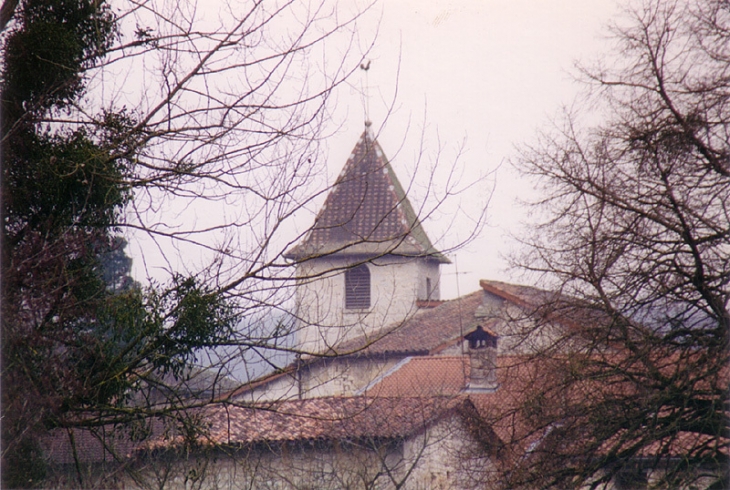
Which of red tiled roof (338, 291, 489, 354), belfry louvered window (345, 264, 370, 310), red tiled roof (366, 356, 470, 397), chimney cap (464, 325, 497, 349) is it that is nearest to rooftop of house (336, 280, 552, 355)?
red tiled roof (338, 291, 489, 354)

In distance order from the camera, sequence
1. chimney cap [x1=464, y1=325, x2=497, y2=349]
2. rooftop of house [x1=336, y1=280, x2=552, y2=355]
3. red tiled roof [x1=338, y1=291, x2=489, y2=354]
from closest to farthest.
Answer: chimney cap [x1=464, y1=325, x2=497, y2=349]
rooftop of house [x1=336, y1=280, x2=552, y2=355]
red tiled roof [x1=338, y1=291, x2=489, y2=354]

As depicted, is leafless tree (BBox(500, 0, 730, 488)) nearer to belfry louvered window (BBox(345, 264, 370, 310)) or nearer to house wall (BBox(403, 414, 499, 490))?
house wall (BBox(403, 414, 499, 490))

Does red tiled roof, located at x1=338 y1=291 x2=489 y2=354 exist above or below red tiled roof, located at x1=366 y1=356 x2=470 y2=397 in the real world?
above

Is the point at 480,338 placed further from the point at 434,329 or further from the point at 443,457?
the point at 443,457

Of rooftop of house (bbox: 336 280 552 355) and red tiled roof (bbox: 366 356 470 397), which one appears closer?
red tiled roof (bbox: 366 356 470 397)

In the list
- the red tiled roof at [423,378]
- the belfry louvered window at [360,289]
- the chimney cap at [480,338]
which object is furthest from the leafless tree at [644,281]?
the belfry louvered window at [360,289]

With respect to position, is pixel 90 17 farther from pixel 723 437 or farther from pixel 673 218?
pixel 723 437

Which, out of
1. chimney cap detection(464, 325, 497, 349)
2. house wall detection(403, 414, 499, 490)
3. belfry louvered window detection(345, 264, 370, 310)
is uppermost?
belfry louvered window detection(345, 264, 370, 310)

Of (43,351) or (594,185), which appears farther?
(594,185)

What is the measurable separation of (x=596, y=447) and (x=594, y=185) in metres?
2.80

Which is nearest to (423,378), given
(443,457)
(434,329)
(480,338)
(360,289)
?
(480,338)

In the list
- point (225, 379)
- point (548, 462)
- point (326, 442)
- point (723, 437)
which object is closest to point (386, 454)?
point (326, 442)

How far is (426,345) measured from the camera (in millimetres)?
24359

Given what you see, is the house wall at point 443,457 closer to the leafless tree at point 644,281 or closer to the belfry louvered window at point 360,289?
the leafless tree at point 644,281
